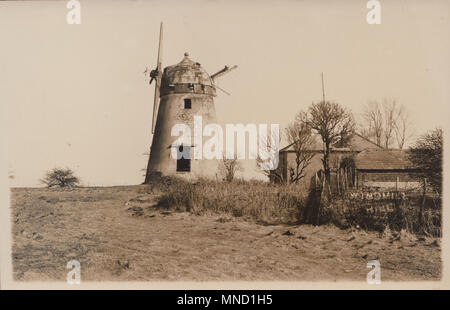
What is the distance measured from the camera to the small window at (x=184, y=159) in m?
15.8

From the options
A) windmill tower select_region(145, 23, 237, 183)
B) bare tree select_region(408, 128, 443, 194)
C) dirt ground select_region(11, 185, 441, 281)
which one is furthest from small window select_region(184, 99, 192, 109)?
bare tree select_region(408, 128, 443, 194)

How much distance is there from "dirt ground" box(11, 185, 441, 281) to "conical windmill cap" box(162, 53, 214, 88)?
7.65m

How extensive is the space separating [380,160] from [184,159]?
12.0m

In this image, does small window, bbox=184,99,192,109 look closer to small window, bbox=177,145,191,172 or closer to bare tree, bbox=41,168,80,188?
small window, bbox=177,145,191,172

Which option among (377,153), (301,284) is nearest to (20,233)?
(301,284)

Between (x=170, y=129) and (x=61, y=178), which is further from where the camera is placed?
(x=170, y=129)

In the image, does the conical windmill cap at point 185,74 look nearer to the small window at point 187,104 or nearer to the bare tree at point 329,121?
the small window at point 187,104

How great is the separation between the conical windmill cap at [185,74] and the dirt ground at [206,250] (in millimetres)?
7649

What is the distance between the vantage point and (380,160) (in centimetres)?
2214

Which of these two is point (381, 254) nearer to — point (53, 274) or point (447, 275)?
point (447, 275)

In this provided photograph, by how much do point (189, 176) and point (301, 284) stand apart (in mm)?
9781

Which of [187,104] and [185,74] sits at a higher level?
[185,74]

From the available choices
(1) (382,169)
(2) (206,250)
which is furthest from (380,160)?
(2) (206,250)

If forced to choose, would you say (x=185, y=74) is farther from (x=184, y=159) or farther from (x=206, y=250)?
(x=206, y=250)
